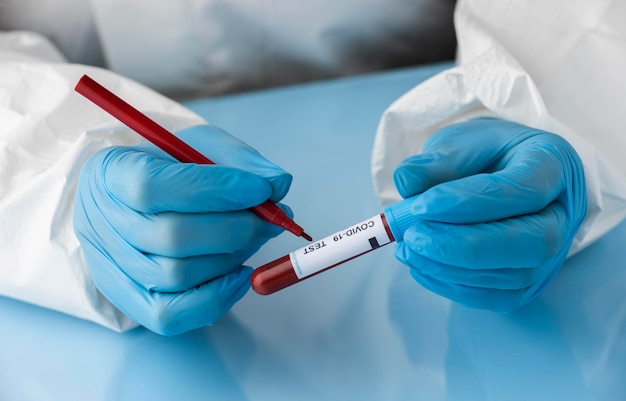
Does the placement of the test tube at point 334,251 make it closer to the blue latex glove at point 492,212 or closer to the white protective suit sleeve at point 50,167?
the blue latex glove at point 492,212

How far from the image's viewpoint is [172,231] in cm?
68

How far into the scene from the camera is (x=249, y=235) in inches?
28.2

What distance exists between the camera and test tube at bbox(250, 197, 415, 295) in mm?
693

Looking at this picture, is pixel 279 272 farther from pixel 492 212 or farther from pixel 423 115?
pixel 423 115

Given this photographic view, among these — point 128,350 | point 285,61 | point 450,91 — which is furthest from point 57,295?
point 285,61

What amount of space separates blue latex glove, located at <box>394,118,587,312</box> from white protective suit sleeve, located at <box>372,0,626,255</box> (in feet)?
0.22

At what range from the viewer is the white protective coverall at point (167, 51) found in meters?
0.89

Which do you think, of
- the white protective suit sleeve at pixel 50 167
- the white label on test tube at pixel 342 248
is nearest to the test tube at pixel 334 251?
the white label on test tube at pixel 342 248

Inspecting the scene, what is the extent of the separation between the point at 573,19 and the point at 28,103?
79cm

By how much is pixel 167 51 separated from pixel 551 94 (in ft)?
2.33

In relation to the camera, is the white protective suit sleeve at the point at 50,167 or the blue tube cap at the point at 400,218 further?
the white protective suit sleeve at the point at 50,167

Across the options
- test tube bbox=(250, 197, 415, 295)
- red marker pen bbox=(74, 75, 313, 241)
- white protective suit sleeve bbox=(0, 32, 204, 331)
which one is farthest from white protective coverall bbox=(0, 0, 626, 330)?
test tube bbox=(250, 197, 415, 295)

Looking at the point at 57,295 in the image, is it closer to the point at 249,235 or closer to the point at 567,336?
the point at 249,235

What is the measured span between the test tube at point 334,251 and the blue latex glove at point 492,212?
0.09 feet
